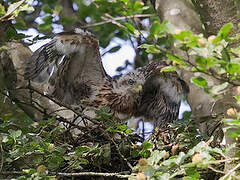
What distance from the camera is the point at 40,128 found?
11.7 ft

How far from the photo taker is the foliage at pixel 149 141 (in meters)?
2.13

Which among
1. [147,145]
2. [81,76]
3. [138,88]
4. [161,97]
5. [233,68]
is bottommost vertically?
[161,97]

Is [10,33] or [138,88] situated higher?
[10,33]

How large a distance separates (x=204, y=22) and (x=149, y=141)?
39.5 inches

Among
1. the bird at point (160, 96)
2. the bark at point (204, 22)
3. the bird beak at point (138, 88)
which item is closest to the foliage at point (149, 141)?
the bark at point (204, 22)

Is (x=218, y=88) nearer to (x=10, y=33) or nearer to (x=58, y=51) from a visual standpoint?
(x=10, y=33)

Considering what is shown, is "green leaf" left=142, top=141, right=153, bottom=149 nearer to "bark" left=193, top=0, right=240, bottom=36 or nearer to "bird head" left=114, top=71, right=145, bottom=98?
"bark" left=193, top=0, right=240, bottom=36

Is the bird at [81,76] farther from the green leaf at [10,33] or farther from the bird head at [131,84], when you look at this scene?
the green leaf at [10,33]

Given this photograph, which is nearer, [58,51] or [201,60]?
[201,60]

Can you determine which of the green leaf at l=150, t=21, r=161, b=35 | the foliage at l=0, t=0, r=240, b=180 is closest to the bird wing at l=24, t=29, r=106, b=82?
the foliage at l=0, t=0, r=240, b=180

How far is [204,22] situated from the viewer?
334 centimetres

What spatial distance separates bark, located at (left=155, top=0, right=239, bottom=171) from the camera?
3.23 meters

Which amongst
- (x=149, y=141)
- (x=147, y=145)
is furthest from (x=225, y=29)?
(x=149, y=141)

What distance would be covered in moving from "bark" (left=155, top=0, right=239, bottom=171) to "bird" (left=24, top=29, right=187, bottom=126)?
0.63 meters
